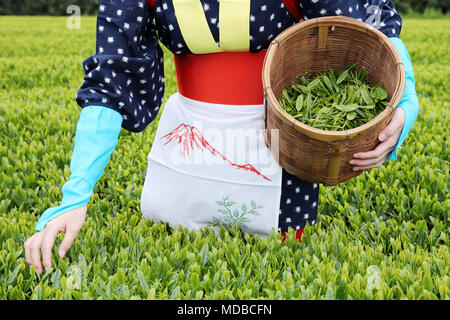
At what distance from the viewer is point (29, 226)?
2.34 metres

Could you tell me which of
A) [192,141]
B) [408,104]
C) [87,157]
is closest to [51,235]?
[87,157]

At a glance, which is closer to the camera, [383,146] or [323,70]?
[383,146]

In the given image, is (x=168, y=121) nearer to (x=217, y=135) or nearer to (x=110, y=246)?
(x=217, y=135)

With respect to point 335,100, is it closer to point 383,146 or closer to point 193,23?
point 383,146

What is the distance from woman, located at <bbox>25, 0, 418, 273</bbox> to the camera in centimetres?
152

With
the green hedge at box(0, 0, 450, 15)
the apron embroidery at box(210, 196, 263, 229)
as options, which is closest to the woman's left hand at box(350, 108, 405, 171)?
the apron embroidery at box(210, 196, 263, 229)

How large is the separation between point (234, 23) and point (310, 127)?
1.51 ft

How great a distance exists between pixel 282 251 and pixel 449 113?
3.13 meters

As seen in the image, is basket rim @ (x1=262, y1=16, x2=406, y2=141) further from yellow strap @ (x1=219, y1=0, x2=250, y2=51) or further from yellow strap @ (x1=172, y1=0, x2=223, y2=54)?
yellow strap @ (x1=172, y1=0, x2=223, y2=54)

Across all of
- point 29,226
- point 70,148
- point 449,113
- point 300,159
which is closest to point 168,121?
point 300,159

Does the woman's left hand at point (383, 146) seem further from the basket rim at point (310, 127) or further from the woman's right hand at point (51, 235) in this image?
the woman's right hand at point (51, 235)

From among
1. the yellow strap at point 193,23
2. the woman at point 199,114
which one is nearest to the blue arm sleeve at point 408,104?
the woman at point 199,114

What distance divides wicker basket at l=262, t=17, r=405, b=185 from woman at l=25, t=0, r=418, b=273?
2.9 inches

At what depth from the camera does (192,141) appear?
5.79 feet
